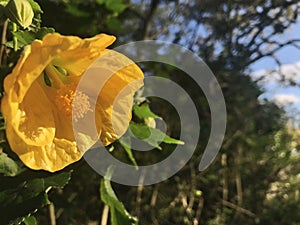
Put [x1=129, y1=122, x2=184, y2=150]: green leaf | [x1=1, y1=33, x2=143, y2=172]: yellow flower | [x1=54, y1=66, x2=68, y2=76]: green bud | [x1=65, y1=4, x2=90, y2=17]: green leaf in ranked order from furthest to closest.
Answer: [x1=65, y1=4, x2=90, y2=17]: green leaf → [x1=129, y1=122, x2=184, y2=150]: green leaf → [x1=54, y1=66, x2=68, y2=76]: green bud → [x1=1, y1=33, x2=143, y2=172]: yellow flower

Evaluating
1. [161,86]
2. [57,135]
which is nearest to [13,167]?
[57,135]

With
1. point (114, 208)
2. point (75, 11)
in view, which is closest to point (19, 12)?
point (114, 208)

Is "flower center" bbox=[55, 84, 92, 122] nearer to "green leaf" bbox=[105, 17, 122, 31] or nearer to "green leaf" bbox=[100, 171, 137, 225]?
"green leaf" bbox=[100, 171, 137, 225]

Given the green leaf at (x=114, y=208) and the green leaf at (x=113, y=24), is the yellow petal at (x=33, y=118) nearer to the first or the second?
the green leaf at (x=114, y=208)

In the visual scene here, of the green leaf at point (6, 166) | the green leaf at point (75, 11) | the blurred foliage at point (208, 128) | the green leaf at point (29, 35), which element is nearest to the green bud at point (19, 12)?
the green leaf at point (29, 35)

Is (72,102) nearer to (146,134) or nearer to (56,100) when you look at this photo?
(56,100)

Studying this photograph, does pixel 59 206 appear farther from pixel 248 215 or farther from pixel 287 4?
pixel 248 215

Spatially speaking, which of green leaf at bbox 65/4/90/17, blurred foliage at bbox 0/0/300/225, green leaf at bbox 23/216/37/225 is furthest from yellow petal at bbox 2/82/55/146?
green leaf at bbox 65/4/90/17
